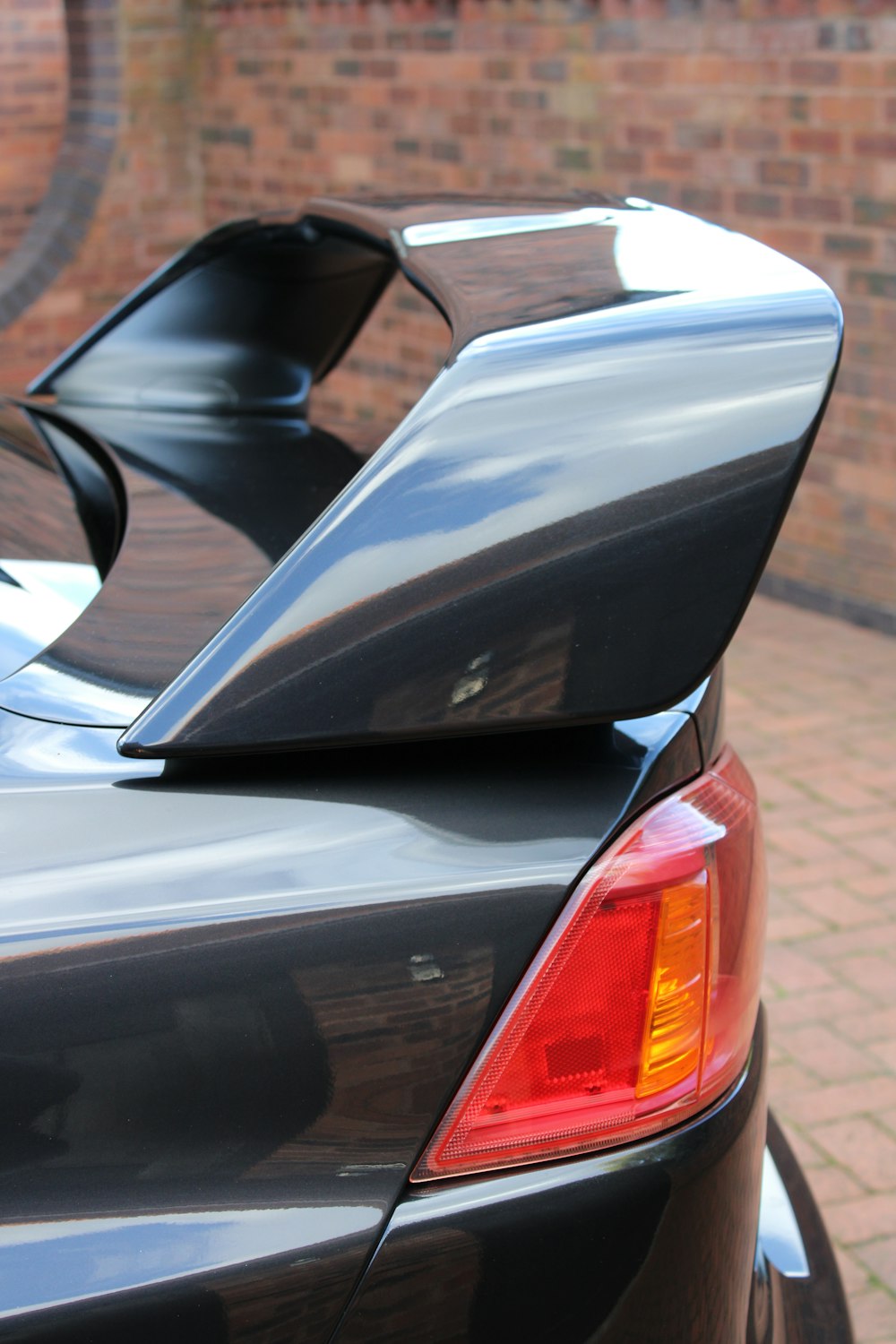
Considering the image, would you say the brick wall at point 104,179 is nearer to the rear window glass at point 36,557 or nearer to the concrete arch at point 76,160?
the concrete arch at point 76,160

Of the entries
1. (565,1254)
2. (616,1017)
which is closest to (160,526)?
(616,1017)

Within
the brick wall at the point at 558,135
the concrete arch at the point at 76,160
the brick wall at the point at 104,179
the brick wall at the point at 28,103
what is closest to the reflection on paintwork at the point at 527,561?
the brick wall at the point at 558,135

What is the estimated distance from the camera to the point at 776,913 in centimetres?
364

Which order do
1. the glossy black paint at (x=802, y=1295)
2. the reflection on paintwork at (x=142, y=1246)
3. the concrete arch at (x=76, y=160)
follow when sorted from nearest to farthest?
the reflection on paintwork at (x=142, y=1246)
the glossy black paint at (x=802, y=1295)
the concrete arch at (x=76, y=160)

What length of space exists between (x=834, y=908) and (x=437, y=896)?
8.82 ft

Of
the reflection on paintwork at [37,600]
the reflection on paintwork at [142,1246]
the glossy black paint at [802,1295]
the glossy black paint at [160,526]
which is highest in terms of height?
the reflection on paintwork at [37,600]

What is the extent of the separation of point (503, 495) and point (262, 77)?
8017 mm

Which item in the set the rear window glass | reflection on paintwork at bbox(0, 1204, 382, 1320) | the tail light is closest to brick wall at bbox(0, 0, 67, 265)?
the rear window glass

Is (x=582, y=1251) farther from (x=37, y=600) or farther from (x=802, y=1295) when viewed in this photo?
(x=37, y=600)

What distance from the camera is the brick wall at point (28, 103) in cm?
894

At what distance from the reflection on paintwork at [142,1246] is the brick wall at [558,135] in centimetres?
409

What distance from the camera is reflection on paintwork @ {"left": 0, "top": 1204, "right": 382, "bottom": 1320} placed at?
1120 millimetres

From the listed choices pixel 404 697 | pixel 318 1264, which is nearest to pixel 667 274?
pixel 404 697

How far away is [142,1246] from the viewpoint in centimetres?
113
